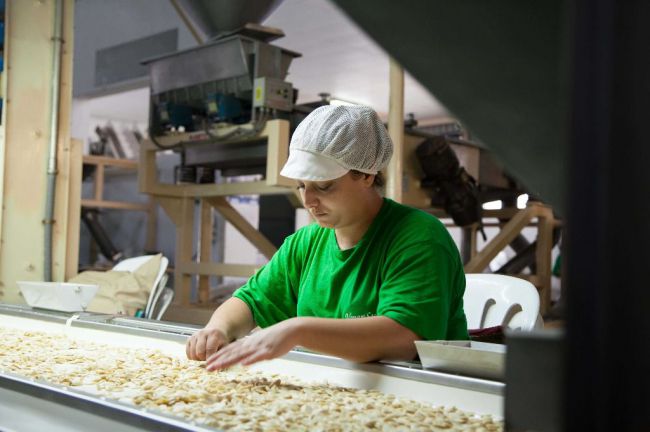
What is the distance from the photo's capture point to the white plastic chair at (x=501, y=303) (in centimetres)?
189

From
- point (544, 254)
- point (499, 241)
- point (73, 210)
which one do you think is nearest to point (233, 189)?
point (73, 210)

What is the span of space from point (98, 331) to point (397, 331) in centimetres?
95

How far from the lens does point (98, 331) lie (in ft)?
6.53

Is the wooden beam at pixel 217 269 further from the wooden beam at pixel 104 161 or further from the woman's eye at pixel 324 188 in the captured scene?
the woman's eye at pixel 324 188

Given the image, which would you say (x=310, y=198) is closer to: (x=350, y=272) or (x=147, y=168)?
(x=350, y=272)

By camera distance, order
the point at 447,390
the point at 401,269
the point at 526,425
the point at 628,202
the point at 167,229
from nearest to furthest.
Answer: the point at 628,202, the point at 526,425, the point at 447,390, the point at 401,269, the point at 167,229

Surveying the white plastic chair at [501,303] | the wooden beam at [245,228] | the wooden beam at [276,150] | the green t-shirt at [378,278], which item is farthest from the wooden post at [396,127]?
the wooden beam at [245,228]

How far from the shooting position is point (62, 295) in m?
2.33

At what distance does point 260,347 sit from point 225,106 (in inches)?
126

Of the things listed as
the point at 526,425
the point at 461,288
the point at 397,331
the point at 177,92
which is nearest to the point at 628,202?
the point at 526,425

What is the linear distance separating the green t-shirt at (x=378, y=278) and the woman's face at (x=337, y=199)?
0.24 ft

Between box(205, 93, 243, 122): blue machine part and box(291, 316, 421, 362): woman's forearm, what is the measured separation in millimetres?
3058

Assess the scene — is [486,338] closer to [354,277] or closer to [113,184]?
[354,277]

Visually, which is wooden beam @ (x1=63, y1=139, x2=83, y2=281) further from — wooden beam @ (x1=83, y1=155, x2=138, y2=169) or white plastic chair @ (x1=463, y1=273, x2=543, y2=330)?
wooden beam @ (x1=83, y1=155, x2=138, y2=169)
